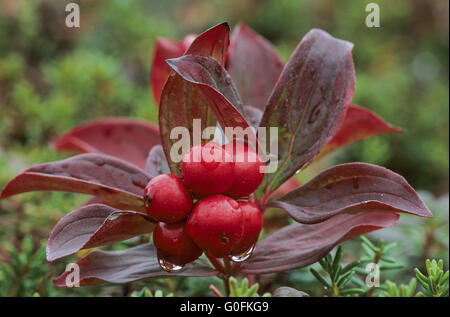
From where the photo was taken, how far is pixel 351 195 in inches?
24.3

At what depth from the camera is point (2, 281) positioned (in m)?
0.78

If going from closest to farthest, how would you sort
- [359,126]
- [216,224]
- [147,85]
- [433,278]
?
[216,224] → [433,278] → [359,126] → [147,85]

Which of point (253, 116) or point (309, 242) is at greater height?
point (253, 116)

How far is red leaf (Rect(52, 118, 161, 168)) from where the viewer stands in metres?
0.99

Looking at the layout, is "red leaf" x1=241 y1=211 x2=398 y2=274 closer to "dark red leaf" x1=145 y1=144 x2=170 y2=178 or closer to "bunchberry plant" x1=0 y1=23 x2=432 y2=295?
"bunchberry plant" x1=0 y1=23 x2=432 y2=295

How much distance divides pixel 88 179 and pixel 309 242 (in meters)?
0.30

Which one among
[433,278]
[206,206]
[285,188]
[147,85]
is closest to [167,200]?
[206,206]

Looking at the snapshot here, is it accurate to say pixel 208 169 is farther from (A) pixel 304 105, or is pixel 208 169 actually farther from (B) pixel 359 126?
(B) pixel 359 126

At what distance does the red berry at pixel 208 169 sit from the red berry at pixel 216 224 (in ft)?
0.04

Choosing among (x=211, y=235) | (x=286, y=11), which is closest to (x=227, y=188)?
(x=211, y=235)

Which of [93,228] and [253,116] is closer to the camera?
[93,228]

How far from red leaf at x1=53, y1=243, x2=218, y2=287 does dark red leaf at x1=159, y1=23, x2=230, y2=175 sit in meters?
0.13

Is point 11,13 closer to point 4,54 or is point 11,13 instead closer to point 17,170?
point 4,54

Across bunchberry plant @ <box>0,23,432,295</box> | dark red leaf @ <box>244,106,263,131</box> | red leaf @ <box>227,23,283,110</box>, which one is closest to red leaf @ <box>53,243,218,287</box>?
bunchberry plant @ <box>0,23,432,295</box>
